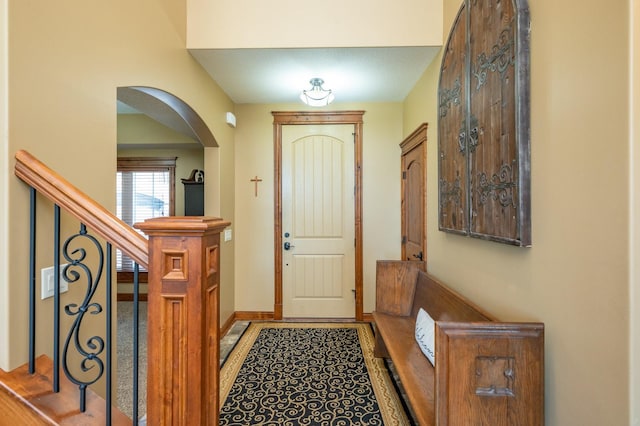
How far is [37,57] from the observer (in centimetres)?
129

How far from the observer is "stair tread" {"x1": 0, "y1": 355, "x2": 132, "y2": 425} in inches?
44.3

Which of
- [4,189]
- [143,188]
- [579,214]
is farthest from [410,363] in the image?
[143,188]

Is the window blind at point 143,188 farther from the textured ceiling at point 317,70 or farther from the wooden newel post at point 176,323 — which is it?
the wooden newel post at point 176,323

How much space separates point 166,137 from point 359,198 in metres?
2.80

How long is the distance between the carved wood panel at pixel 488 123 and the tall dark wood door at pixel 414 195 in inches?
27.3

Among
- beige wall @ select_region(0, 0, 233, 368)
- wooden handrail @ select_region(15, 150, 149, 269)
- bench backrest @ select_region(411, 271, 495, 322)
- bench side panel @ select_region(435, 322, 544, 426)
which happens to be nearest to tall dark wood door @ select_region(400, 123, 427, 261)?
bench backrest @ select_region(411, 271, 495, 322)

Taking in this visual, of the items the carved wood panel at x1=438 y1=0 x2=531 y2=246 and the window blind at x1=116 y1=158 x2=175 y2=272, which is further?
the window blind at x1=116 y1=158 x2=175 y2=272

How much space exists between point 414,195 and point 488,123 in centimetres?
173

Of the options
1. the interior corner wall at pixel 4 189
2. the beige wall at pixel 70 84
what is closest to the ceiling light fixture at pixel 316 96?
the beige wall at pixel 70 84

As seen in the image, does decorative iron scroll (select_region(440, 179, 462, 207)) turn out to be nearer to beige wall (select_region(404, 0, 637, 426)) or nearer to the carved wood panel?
the carved wood panel

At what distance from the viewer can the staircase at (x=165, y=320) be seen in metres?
1.07

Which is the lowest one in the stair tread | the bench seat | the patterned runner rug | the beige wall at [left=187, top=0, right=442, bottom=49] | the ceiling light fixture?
the patterned runner rug

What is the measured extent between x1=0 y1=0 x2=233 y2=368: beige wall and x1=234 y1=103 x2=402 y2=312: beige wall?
1.71 meters

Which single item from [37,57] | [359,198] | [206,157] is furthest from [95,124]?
[359,198]
